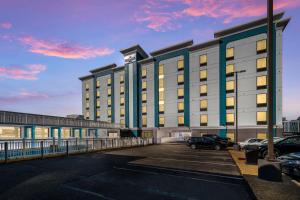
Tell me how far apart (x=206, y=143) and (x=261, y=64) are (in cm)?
1660

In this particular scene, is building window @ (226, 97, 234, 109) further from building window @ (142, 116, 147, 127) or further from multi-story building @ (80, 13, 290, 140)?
building window @ (142, 116, 147, 127)

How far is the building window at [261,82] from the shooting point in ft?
95.1

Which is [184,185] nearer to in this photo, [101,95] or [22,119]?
[22,119]

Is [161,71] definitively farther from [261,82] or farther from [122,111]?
[261,82]

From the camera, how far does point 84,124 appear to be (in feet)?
126

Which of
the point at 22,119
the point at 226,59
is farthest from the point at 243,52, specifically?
the point at 22,119

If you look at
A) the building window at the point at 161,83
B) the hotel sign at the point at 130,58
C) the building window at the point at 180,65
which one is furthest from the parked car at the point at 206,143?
the hotel sign at the point at 130,58

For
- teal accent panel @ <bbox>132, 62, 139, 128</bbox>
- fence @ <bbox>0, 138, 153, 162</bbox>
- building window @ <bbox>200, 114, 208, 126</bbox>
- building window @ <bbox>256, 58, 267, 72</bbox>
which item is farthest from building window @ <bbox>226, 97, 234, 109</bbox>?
fence @ <bbox>0, 138, 153, 162</bbox>

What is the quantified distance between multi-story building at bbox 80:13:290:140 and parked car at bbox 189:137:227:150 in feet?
35.1

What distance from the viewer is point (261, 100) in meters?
29.2

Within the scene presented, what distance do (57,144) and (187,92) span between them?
26.7m

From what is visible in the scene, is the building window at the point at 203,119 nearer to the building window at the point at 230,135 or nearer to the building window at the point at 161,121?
the building window at the point at 230,135

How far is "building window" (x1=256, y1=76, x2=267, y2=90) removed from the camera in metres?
29.0

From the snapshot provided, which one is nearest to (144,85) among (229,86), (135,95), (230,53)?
(135,95)
